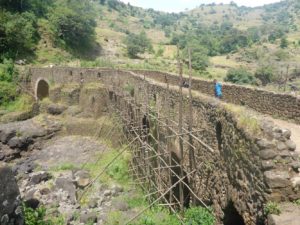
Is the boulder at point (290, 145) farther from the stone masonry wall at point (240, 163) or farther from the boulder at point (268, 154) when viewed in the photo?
the boulder at point (268, 154)

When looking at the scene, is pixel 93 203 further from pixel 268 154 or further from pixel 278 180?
pixel 278 180

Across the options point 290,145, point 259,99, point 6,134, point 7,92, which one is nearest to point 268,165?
point 290,145

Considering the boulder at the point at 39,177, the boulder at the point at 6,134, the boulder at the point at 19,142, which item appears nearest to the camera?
the boulder at the point at 39,177

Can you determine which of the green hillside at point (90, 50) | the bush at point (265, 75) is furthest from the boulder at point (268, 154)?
the bush at point (265, 75)

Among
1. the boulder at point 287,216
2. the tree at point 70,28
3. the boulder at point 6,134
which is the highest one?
the tree at point 70,28

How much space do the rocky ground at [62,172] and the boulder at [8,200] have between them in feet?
29.1

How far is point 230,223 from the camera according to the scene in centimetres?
922

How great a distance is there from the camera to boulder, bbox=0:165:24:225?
557cm

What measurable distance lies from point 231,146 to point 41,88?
2581 cm

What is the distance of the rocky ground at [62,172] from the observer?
15664 mm

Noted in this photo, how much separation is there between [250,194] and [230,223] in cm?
200

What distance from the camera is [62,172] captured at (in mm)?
20562

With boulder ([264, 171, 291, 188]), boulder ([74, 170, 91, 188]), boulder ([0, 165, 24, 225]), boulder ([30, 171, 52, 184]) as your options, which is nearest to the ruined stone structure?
boulder ([264, 171, 291, 188])

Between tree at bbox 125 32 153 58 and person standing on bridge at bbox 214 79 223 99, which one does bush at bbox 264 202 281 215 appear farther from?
tree at bbox 125 32 153 58
